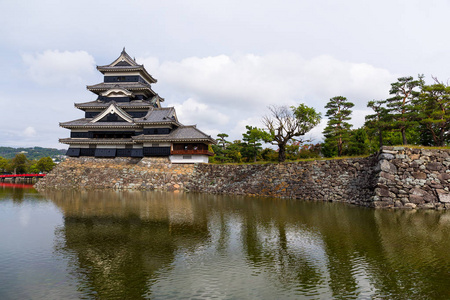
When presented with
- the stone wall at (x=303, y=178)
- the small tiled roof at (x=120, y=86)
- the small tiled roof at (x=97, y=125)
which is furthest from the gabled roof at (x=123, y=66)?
the stone wall at (x=303, y=178)

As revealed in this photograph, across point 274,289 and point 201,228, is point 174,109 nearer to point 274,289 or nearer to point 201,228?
point 201,228

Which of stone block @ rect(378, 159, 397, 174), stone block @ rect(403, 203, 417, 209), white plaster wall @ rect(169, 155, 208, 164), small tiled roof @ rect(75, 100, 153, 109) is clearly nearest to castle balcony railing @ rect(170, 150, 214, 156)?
white plaster wall @ rect(169, 155, 208, 164)

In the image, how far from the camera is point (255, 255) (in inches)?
338

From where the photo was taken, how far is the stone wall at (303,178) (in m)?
19.4

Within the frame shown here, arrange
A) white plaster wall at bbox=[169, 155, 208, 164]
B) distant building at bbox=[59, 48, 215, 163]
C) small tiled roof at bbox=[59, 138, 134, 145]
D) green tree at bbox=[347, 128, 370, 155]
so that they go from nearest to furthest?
green tree at bbox=[347, 128, 370, 155] < white plaster wall at bbox=[169, 155, 208, 164] < distant building at bbox=[59, 48, 215, 163] < small tiled roof at bbox=[59, 138, 134, 145]

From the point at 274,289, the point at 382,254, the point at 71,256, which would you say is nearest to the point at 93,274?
the point at 71,256

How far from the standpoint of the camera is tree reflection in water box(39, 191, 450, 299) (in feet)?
20.6

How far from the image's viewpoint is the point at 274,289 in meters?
6.24

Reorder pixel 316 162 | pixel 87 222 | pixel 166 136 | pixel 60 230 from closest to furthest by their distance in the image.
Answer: pixel 60 230 < pixel 87 222 < pixel 316 162 < pixel 166 136

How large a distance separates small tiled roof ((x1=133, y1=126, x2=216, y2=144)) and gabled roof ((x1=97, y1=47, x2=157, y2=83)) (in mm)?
12281

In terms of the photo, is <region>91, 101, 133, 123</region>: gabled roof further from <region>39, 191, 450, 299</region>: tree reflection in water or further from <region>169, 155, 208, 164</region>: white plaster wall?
<region>39, 191, 450, 299</region>: tree reflection in water

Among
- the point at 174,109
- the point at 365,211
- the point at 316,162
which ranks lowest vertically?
the point at 365,211

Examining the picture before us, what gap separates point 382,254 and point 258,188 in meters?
18.4

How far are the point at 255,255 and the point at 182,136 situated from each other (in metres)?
26.2
